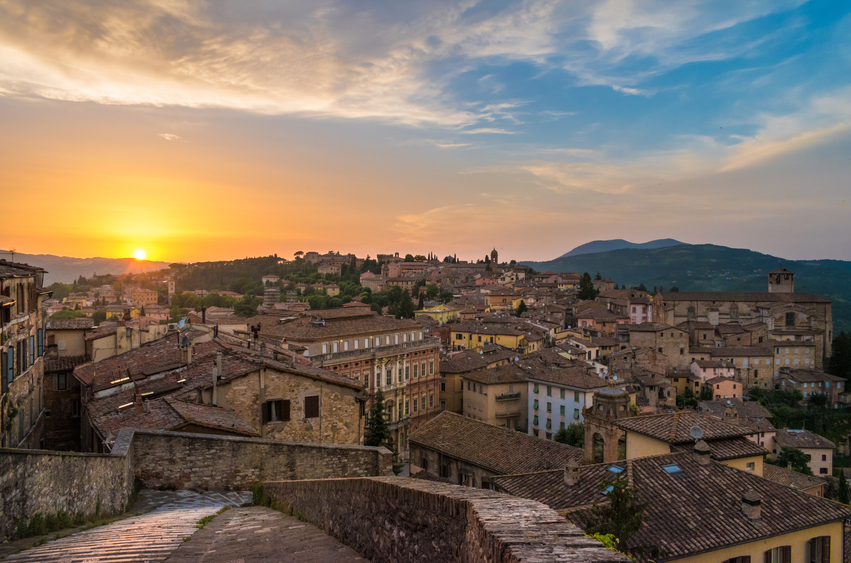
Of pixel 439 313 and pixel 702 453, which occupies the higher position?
pixel 702 453

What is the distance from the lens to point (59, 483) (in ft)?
26.1

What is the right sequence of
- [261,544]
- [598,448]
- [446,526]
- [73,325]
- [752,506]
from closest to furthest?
1. [446,526]
2. [261,544]
3. [752,506]
4. [598,448]
5. [73,325]

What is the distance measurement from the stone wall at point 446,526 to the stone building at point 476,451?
18.9m

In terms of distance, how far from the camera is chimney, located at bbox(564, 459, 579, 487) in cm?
1340

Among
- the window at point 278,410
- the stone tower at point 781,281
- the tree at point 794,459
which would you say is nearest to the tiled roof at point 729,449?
the window at point 278,410

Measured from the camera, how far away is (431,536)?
17.1 feet

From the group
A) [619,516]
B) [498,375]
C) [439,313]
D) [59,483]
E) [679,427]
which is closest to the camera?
[59,483]

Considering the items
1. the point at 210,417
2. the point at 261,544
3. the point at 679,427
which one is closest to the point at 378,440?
the point at 679,427

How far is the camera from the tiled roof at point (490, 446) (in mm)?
26172

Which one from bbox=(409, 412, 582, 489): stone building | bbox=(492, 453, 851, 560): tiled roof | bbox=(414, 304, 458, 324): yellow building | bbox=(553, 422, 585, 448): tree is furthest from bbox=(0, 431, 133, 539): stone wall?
bbox=(414, 304, 458, 324): yellow building

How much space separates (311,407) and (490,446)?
14508 millimetres

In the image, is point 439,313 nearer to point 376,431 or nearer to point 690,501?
point 376,431

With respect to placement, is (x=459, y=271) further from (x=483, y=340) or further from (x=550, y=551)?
(x=550, y=551)

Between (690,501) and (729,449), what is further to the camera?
(729,449)
